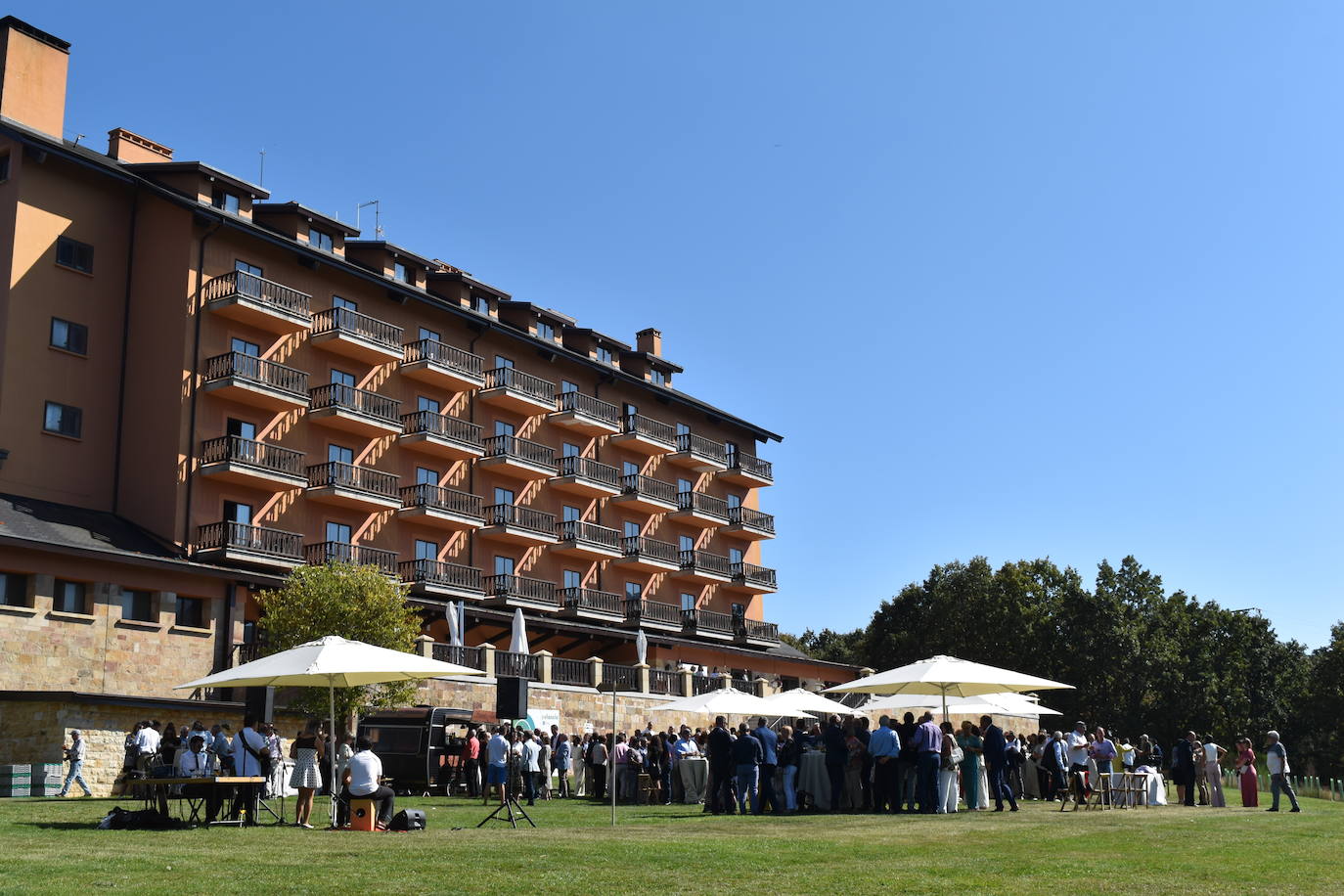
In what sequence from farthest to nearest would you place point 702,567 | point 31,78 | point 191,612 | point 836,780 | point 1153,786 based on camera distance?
1. point 702,567
2. point 31,78
3. point 191,612
4. point 1153,786
5. point 836,780

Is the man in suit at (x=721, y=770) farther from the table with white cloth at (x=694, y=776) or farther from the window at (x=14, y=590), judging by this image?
the window at (x=14, y=590)

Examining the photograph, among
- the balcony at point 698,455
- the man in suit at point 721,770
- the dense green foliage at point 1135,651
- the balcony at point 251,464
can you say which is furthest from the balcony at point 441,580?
the dense green foliage at point 1135,651

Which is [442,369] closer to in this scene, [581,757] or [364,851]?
[581,757]

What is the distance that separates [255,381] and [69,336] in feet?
16.6

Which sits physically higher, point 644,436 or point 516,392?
point 516,392

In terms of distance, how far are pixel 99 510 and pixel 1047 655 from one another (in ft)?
150

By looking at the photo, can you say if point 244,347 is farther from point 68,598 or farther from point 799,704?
point 799,704

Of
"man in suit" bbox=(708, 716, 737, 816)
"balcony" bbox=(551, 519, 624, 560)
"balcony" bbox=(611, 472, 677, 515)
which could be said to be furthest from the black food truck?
"balcony" bbox=(611, 472, 677, 515)

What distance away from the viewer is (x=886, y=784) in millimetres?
22484

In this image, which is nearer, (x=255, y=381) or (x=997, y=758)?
(x=997, y=758)

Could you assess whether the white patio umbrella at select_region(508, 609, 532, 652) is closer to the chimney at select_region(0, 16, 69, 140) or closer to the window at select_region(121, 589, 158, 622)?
the window at select_region(121, 589, 158, 622)

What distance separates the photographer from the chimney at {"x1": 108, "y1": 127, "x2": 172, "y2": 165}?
41.5 meters

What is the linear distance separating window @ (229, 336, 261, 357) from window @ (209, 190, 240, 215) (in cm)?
381

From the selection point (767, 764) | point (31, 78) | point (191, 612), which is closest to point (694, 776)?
point (767, 764)
